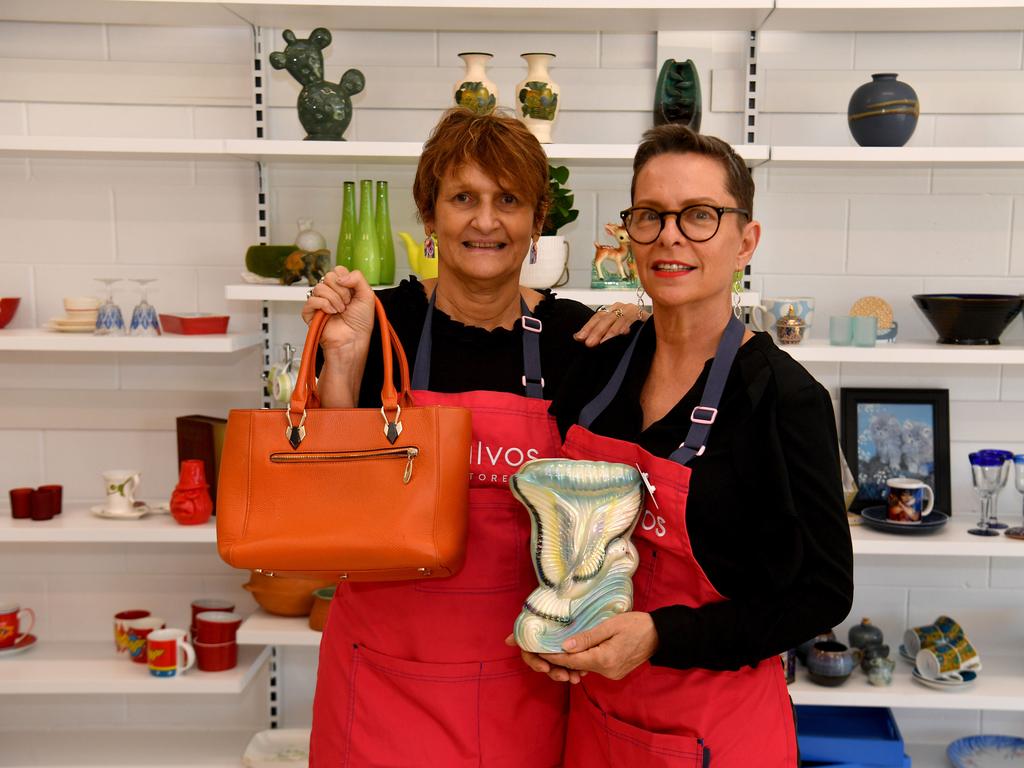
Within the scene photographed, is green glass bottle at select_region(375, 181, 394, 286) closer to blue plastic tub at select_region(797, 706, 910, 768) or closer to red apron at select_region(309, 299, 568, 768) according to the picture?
red apron at select_region(309, 299, 568, 768)

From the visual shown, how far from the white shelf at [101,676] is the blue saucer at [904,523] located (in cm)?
158

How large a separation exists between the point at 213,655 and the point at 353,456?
1.34 meters

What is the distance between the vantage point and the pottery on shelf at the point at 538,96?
2293 millimetres

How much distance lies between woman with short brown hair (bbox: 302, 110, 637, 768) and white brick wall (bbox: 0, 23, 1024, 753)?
1079 millimetres

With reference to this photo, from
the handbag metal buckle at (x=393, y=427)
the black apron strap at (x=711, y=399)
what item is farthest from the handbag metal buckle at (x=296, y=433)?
the black apron strap at (x=711, y=399)

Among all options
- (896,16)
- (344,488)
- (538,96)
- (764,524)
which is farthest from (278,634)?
(896,16)

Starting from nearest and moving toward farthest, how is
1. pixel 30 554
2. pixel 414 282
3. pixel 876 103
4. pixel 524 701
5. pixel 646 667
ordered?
1. pixel 646 667
2. pixel 524 701
3. pixel 414 282
4. pixel 876 103
5. pixel 30 554

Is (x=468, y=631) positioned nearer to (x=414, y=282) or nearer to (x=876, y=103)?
(x=414, y=282)

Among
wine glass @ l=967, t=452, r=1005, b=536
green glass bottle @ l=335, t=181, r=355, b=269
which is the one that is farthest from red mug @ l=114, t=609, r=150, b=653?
wine glass @ l=967, t=452, r=1005, b=536

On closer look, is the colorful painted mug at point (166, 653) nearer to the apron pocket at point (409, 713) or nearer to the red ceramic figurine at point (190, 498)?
the red ceramic figurine at point (190, 498)

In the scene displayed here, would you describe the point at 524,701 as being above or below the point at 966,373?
below

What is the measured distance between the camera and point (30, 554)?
2.75m

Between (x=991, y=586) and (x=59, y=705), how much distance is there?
8.46ft

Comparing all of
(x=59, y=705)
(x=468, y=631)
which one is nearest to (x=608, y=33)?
(x=468, y=631)
